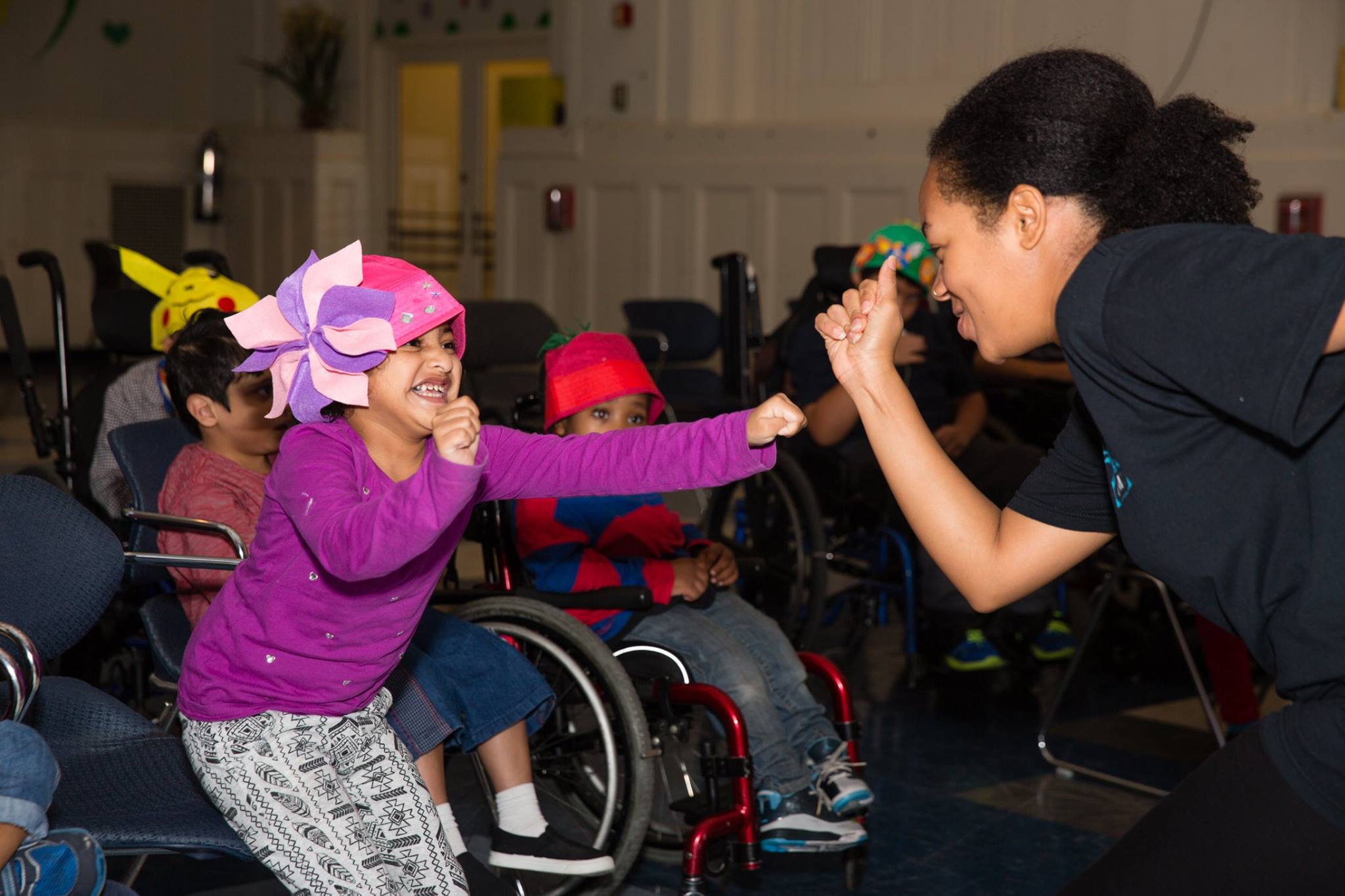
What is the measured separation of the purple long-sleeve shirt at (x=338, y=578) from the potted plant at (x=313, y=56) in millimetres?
9075

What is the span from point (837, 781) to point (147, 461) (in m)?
1.37

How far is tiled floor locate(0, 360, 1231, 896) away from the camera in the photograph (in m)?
2.54

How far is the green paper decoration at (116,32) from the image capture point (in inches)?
405

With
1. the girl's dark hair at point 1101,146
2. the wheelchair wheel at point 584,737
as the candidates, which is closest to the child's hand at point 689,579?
the wheelchair wheel at point 584,737

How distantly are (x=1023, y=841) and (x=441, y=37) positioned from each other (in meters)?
8.23

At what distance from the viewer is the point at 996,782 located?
3072 mm

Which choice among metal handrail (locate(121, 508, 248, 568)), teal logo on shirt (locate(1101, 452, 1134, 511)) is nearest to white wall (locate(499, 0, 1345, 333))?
metal handrail (locate(121, 508, 248, 568))

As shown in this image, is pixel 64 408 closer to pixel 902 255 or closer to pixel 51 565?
pixel 51 565

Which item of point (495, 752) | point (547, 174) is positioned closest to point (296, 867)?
point (495, 752)

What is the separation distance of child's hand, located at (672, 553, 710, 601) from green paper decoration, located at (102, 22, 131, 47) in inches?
366

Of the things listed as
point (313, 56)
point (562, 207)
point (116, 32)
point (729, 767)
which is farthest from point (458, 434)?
point (116, 32)

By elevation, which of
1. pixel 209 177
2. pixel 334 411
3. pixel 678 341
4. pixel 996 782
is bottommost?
pixel 996 782

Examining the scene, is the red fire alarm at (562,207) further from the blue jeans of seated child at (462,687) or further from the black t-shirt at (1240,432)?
the black t-shirt at (1240,432)

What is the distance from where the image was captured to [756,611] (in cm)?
271
